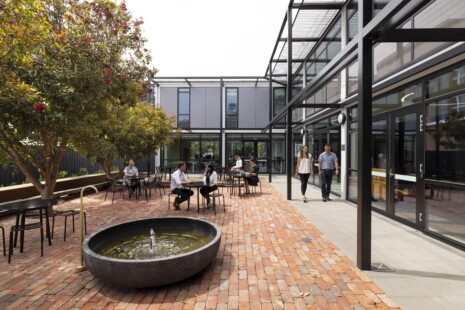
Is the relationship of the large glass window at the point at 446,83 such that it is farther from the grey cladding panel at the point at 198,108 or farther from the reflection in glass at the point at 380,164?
the grey cladding panel at the point at 198,108

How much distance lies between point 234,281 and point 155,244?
1.51 m

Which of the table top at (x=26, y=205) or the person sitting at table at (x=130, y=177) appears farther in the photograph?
the person sitting at table at (x=130, y=177)

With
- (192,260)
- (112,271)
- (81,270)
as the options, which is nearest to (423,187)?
(192,260)

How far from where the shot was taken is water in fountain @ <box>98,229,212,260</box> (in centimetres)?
347

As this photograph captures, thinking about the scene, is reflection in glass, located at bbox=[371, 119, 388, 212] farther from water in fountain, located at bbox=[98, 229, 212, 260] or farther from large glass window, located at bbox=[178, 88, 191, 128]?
large glass window, located at bbox=[178, 88, 191, 128]

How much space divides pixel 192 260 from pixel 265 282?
2.97ft

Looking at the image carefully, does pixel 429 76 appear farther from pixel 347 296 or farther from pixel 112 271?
pixel 112 271

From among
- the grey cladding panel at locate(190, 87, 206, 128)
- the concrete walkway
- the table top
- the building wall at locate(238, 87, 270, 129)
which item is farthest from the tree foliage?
the building wall at locate(238, 87, 270, 129)

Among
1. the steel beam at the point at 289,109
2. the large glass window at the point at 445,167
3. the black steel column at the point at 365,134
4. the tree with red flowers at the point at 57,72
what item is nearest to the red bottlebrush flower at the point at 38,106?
the tree with red flowers at the point at 57,72

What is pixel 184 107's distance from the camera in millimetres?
17547

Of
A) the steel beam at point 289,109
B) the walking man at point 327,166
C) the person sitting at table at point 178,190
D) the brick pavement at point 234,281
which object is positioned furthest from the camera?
the steel beam at point 289,109

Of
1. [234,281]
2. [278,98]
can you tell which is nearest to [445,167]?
[234,281]

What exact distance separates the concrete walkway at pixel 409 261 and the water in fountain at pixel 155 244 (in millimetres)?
2378

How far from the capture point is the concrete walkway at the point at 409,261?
2.57 metres
